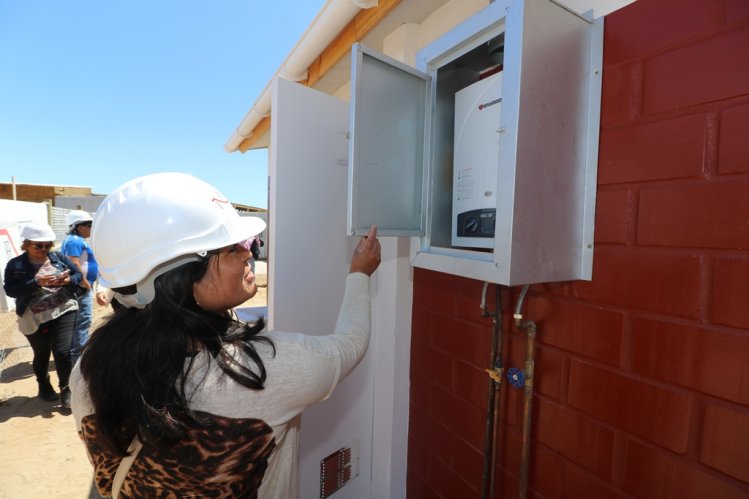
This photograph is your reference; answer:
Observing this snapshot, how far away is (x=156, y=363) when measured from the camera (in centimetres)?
80

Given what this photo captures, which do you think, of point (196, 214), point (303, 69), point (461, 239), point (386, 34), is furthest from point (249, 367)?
point (303, 69)

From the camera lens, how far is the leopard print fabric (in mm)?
818

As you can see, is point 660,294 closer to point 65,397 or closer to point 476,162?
point 476,162

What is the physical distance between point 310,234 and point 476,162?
2.24 ft

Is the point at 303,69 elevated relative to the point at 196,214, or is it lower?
elevated

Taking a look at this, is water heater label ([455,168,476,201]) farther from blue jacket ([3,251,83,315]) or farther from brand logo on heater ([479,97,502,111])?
blue jacket ([3,251,83,315])

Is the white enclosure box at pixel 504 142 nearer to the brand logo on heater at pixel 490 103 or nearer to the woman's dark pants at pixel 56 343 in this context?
the brand logo on heater at pixel 490 103

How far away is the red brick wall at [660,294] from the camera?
776 mm

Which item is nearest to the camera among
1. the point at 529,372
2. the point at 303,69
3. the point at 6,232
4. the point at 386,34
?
the point at 529,372

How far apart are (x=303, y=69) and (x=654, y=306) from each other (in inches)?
89.6

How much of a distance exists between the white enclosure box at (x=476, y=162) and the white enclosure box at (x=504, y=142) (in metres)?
0.02

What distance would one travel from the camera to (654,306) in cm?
90

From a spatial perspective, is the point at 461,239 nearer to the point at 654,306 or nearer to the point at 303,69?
the point at 654,306

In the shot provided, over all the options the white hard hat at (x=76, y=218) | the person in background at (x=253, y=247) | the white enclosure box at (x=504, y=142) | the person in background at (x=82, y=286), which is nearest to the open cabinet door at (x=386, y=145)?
the white enclosure box at (x=504, y=142)
